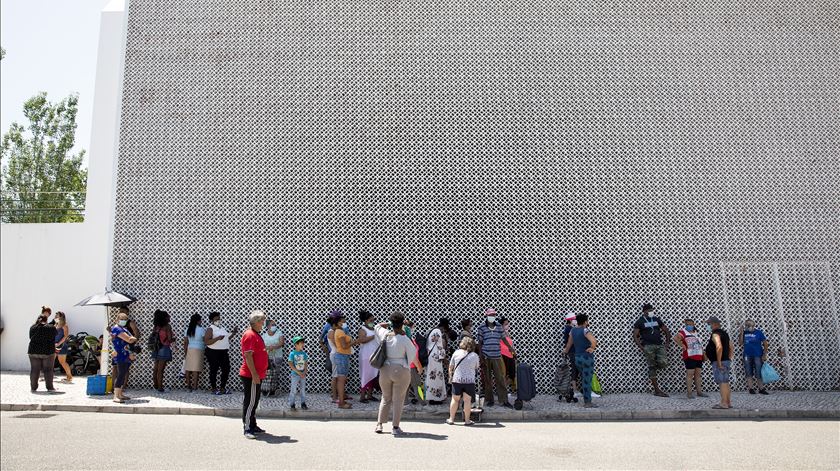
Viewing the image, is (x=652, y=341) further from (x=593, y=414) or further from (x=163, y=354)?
(x=163, y=354)

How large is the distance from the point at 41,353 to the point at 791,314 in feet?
45.4

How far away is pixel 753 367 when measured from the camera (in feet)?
30.5

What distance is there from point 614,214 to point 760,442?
501cm

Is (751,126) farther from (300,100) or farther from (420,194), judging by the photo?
(300,100)

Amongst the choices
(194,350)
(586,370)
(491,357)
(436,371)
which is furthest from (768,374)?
(194,350)

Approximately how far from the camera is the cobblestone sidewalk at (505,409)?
25.1ft

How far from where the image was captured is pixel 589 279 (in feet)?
32.2

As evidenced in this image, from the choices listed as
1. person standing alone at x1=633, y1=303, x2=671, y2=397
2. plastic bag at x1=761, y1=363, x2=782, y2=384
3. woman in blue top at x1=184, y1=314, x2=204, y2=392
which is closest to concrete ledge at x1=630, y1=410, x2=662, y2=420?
person standing alone at x1=633, y1=303, x2=671, y2=397

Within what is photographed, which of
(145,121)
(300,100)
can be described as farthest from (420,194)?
(145,121)

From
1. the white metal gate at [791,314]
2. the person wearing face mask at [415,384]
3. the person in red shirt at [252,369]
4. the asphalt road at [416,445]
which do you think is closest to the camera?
the asphalt road at [416,445]

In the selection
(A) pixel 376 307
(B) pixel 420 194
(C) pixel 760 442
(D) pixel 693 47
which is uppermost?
(D) pixel 693 47

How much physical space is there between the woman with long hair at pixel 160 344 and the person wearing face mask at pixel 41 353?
1.78 metres

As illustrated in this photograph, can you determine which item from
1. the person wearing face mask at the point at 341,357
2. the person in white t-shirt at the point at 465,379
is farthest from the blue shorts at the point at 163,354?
the person in white t-shirt at the point at 465,379

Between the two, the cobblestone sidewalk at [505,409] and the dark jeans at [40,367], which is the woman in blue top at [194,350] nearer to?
the cobblestone sidewalk at [505,409]
